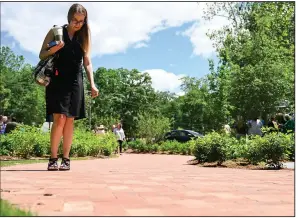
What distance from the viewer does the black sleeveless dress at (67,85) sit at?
3.81 meters

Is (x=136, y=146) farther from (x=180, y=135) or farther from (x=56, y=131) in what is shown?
(x=56, y=131)

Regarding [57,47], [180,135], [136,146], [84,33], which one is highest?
[180,135]

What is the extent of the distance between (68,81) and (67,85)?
44 millimetres

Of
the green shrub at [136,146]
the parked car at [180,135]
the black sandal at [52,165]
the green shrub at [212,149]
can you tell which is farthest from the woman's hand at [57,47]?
the parked car at [180,135]

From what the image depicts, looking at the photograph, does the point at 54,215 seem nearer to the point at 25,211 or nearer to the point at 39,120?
the point at 25,211

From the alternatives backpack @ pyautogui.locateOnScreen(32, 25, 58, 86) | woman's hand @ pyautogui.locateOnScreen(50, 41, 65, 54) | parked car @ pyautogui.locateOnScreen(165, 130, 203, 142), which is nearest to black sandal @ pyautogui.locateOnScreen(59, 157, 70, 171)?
backpack @ pyautogui.locateOnScreen(32, 25, 58, 86)

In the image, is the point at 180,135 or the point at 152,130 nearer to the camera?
the point at 180,135

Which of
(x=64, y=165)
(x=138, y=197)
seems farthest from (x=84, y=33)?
(x=138, y=197)

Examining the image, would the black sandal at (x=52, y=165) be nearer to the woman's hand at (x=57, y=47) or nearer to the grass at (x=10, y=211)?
the woman's hand at (x=57, y=47)

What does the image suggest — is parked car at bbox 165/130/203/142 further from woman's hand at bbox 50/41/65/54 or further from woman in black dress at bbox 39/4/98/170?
woman's hand at bbox 50/41/65/54

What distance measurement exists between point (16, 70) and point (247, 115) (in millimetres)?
38500

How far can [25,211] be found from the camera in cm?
192

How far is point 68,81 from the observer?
388 cm

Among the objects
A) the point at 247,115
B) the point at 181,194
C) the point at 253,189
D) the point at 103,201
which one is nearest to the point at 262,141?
the point at 253,189
